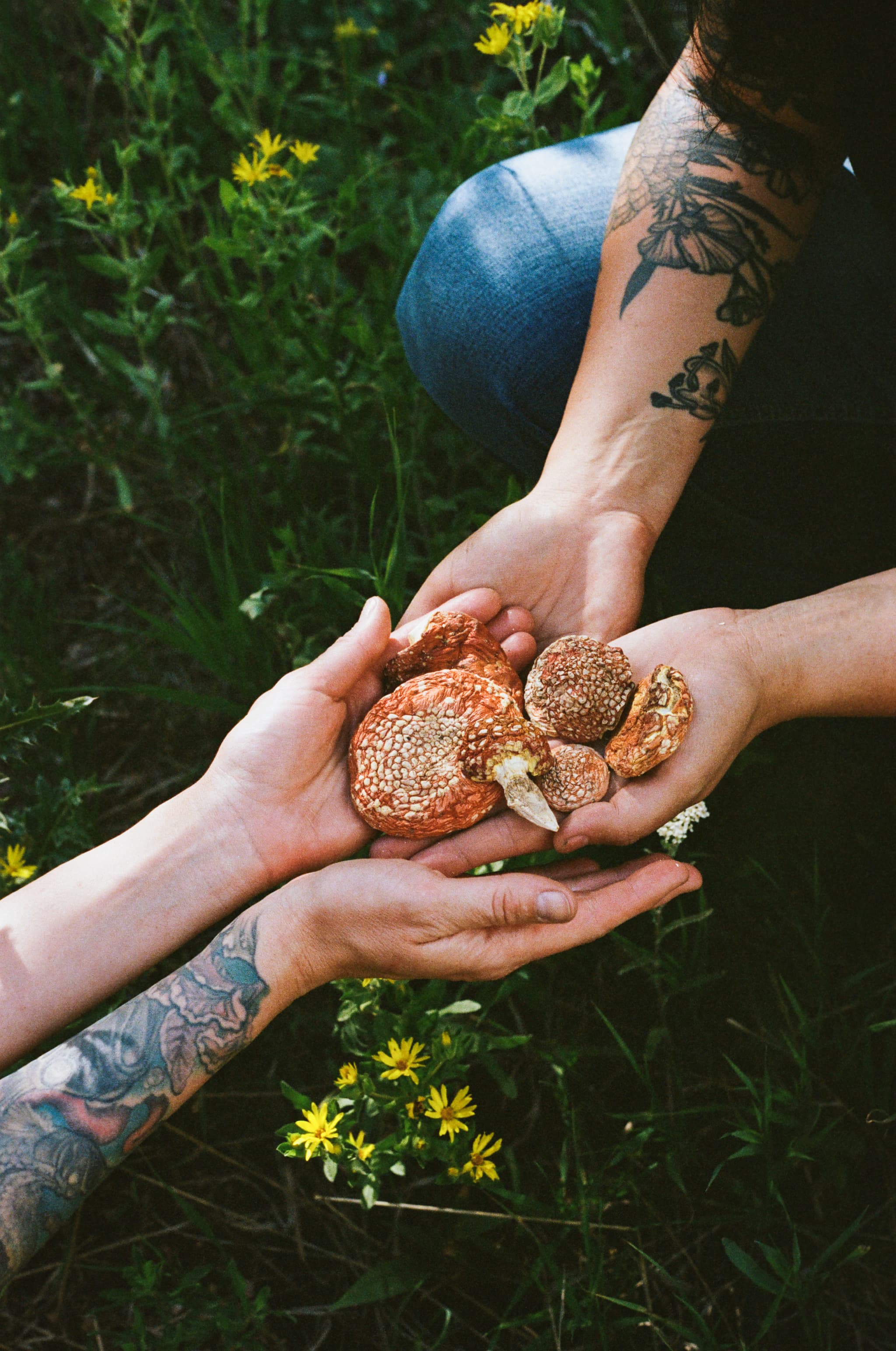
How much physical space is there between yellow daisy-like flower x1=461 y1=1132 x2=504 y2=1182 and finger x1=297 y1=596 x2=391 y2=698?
0.70 m

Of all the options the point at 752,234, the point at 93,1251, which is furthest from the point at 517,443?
the point at 93,1251

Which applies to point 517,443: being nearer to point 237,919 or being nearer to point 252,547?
point 252,547

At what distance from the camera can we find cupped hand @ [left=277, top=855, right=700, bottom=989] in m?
1.35

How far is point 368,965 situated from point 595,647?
23.9 inches

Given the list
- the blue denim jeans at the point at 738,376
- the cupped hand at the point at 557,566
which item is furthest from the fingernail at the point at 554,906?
the blue denim jeans at the point at 738,376

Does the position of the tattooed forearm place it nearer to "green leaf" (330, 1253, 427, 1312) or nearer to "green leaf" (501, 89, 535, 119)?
"green leaf" (330, 1253, 427, 1312)

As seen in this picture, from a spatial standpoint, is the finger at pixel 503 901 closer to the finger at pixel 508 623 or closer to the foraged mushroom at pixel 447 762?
the foraged mushroom at pixel 447 762

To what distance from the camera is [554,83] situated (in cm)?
206

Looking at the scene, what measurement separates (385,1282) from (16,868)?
0.90 metres

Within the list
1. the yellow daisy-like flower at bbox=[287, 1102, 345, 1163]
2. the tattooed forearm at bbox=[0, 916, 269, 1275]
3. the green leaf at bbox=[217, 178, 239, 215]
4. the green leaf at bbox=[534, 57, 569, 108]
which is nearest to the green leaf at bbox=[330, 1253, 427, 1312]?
the yellow daisy-like flower at bbox=[287, 1102, 345, 1163]

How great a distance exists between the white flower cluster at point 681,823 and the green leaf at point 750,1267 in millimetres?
573

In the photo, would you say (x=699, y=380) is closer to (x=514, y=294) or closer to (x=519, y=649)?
(x=514, y=294)

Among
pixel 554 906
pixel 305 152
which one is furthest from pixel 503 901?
pixel 305 152

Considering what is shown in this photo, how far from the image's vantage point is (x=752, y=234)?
73.5 inches
